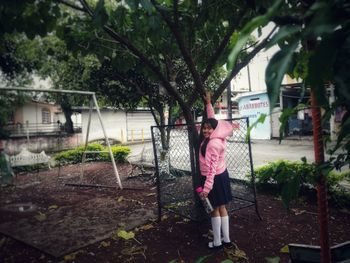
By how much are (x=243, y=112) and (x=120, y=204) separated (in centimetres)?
1597

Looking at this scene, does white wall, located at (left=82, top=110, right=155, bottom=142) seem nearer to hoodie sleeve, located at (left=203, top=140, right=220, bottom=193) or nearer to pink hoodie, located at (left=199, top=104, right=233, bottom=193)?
pink hoodie, located at (left=199, top=104, right=233, bottom=193)

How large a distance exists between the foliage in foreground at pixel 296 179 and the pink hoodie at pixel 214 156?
60cm

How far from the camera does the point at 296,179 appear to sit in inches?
51.2

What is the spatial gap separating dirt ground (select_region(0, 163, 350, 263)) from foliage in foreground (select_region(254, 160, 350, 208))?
0.27 meters

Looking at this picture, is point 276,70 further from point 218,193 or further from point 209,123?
point 218,193

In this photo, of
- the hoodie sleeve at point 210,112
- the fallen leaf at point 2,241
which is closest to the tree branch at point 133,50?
the hoodie sleeve at point 210,112

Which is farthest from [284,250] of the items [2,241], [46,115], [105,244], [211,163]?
[46,115]

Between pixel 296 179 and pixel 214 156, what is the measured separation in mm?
2556

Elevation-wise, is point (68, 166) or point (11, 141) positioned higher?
point (11, 141)

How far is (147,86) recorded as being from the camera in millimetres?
8133

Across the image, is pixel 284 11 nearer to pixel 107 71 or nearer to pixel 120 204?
pixel 120 204

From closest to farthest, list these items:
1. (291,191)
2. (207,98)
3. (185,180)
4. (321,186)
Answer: (291,191), (321,186), (207,98), (185,180)

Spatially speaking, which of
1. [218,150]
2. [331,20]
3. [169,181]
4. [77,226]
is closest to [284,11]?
[331,20]

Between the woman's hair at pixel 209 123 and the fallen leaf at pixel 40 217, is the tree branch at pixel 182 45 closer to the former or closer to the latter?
the woman's hair at pixel 209 123
